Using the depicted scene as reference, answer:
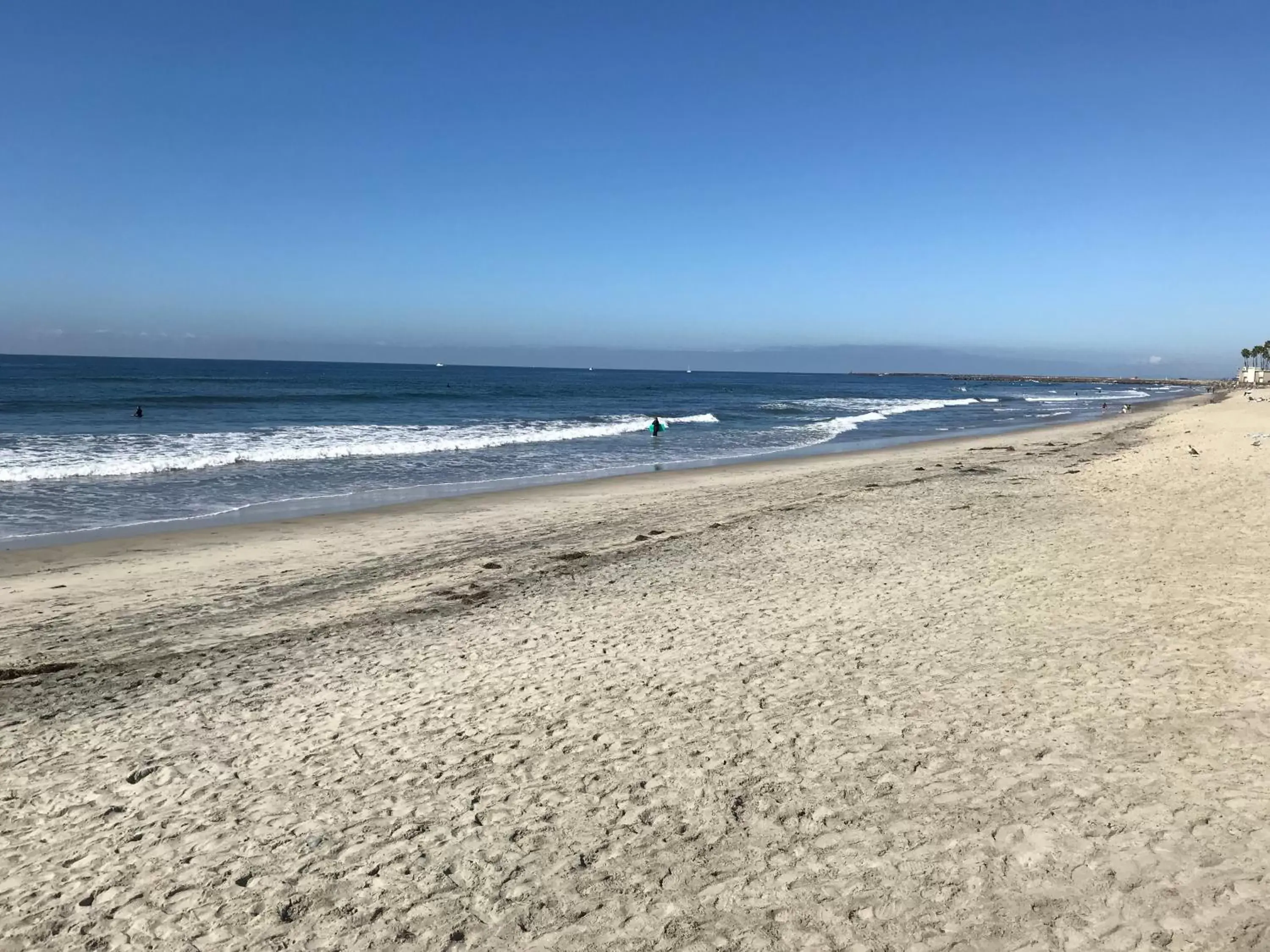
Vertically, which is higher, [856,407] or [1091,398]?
[1091,398]

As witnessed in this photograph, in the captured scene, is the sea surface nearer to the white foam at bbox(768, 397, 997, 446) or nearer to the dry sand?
the white foam at bbox(768, 397, 997, 446)

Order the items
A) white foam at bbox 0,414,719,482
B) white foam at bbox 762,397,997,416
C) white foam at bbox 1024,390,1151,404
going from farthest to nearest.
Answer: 1. white foam at bbox 1024,390,1151,404
2. white foam at bbox 762,397,997,416
3. white foam at bbox 0,414,719,482

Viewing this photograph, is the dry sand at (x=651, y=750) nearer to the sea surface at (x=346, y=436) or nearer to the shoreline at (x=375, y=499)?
the shoreline at (x=375, y=499)

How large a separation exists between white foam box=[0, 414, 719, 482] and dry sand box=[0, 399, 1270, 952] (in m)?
10.5

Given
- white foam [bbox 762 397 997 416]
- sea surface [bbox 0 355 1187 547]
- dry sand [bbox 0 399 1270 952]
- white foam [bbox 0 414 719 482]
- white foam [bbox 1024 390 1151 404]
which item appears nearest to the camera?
dry sand [bbox 0 399 1270 952]

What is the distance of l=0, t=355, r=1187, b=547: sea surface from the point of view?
55.2 feet

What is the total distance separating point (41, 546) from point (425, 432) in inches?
789

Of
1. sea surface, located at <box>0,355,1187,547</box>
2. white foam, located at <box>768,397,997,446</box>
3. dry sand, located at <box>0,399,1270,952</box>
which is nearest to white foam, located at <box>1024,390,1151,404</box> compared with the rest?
sea surface, located at <box>0,355,1187,547</box>

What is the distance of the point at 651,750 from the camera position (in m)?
5.40

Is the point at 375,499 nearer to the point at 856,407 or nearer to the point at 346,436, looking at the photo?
the point at 346,436

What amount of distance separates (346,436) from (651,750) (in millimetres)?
26434

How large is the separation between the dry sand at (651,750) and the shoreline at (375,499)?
2067 millimetres

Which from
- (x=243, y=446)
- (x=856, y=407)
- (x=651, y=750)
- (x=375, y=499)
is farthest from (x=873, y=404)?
(x=651, y=750)

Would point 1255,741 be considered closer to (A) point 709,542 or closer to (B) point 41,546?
(A) point 709,542
